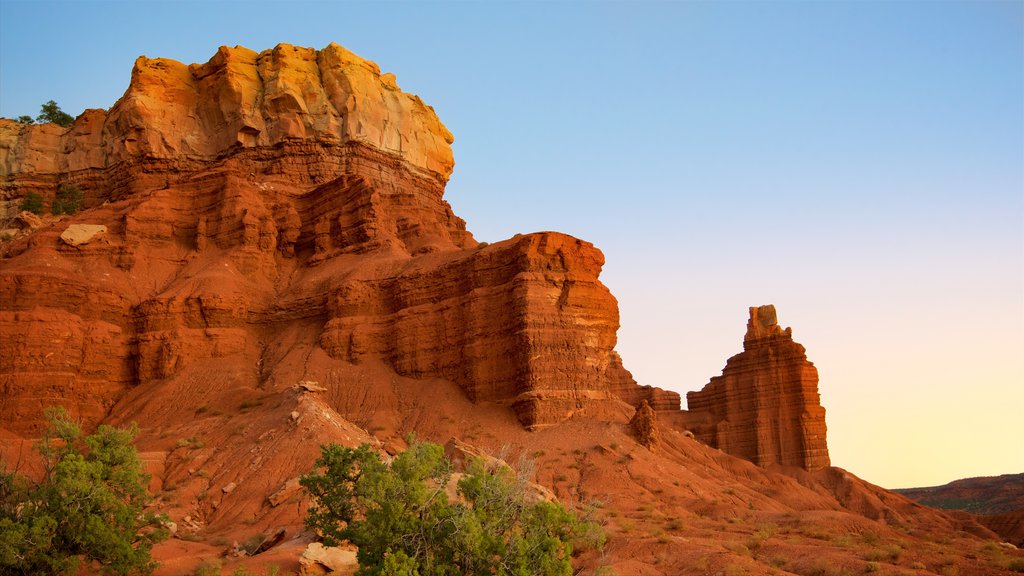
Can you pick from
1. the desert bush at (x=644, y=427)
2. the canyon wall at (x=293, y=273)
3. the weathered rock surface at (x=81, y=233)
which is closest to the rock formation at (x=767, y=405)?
the canyon wall at (x=293, y=273)

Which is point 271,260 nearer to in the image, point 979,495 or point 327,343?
point 327,343

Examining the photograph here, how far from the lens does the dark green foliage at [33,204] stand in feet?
225

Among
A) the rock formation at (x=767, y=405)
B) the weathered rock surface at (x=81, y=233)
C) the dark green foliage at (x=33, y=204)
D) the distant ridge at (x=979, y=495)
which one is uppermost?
the dark green foliage at (x=33, y=204)

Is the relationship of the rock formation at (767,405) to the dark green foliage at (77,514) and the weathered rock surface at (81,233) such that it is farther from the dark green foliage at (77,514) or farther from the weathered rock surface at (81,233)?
the dark green foliage at (77,514)

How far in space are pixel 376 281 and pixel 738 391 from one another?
27007 millimetres

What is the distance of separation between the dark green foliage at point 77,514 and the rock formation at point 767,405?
4389 centimetres

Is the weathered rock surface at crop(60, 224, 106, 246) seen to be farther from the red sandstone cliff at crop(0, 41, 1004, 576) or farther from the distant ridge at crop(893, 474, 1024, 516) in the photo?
the distant ridge at crop(893, 474, 1024, 516)

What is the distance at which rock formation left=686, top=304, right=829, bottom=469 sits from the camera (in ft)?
191

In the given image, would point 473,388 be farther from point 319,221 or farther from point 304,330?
point 319,221

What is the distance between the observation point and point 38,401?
45.8m

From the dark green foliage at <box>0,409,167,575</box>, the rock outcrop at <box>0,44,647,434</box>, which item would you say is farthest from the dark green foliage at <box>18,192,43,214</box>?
the dark green foliage at <box>0,409,167,575</box>

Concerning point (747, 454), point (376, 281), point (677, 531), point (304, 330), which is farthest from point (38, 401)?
point (747, 454)

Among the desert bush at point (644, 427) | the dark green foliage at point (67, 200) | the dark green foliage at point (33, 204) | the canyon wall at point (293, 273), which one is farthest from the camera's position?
the dark green foliage at point (33, 204)

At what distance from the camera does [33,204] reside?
2704 inches
